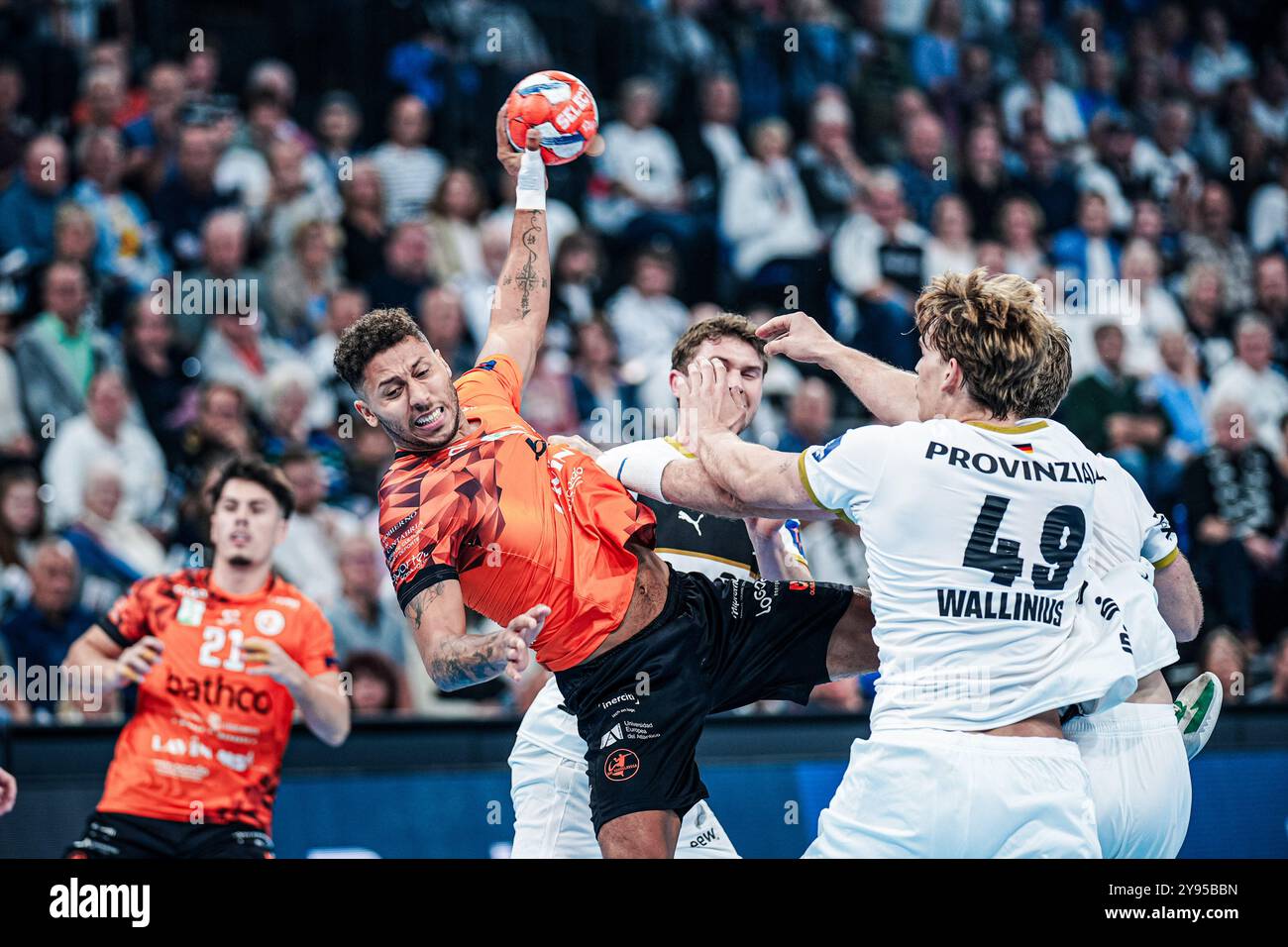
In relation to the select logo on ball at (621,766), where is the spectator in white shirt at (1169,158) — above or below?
above

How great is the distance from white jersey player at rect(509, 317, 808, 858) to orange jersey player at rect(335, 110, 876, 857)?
30cm

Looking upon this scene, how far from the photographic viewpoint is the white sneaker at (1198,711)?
18.1 feet

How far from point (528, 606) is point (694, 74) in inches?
361

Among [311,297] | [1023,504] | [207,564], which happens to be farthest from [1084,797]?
[311,297]

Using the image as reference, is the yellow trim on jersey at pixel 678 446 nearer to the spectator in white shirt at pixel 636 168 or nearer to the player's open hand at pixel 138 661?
the player's open hand at pixel 138 661

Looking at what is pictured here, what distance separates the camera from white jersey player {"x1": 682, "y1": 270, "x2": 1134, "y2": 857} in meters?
4.54

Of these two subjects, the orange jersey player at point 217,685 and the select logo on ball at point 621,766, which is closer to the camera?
the select logo on ball at point 621,766

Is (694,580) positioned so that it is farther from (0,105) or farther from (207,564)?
(0,105)

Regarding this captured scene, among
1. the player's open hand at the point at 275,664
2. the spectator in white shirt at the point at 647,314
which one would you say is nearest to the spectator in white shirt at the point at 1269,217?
the spectator in white shirt at the point at 647,314

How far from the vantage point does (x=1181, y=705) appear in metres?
5.56

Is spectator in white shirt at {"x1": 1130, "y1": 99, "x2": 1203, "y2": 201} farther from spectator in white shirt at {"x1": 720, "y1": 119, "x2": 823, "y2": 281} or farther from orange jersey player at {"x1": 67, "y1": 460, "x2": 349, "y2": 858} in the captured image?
orange jersey player at {"x1": 67, "y1": 460, "x2": 349, "y2": 858}

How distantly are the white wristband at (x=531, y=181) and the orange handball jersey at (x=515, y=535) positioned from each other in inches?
54.5

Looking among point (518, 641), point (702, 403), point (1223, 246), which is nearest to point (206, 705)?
point (518, 641)
